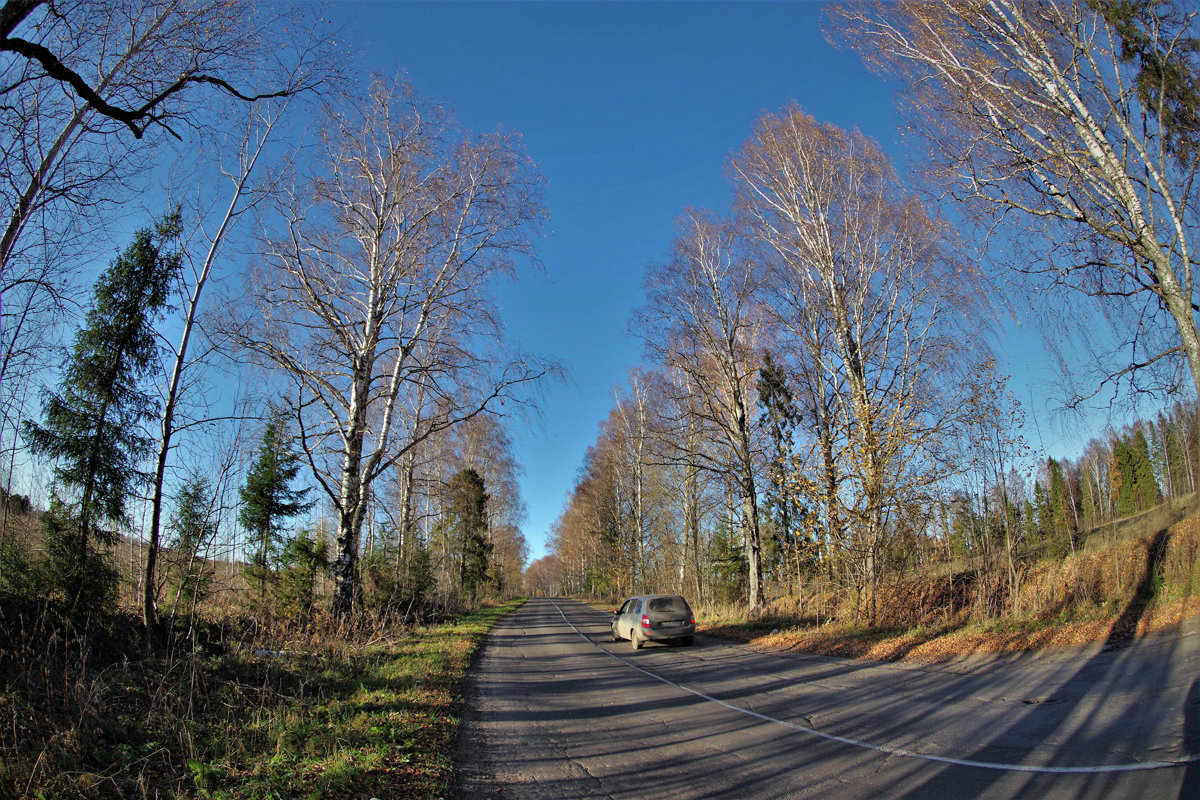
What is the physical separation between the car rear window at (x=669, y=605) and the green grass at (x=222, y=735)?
8458 millimetres

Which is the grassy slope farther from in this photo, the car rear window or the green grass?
the green grass

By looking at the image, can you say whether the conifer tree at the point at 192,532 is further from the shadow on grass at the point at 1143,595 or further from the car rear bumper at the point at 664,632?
the shadow on grass at the point at 1143,595

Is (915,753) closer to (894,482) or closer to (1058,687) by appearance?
(1058,687)

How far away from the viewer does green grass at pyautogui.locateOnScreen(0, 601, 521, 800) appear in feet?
12.9

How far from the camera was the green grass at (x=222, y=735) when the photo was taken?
3924 millimetres

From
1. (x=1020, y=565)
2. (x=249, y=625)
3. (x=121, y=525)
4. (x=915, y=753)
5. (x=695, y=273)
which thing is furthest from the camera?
(x=695, y=273)

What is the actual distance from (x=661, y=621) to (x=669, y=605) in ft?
1.91

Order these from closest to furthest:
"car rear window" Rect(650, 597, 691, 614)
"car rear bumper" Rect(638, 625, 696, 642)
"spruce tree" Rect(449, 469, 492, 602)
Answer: "car rear bumper" Rect(638, 625, 696, 642) → "car rear window" Rect(650, 597, 691, 614) → "spruce tree" Rect(449, 469, 492, 602)

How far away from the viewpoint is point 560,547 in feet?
226

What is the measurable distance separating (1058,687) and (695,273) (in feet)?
46.1

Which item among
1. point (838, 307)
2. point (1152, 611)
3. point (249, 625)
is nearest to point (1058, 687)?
point (1152, 611)

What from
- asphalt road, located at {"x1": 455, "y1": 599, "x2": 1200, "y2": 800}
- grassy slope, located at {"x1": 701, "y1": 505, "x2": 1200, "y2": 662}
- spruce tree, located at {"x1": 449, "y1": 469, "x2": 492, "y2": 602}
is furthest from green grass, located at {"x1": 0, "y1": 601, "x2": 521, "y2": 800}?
spruce tree, located at {"x1": 449, "y1": 469, "x2": 492, "y2": 602}

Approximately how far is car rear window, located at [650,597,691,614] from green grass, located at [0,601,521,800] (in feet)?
27.8

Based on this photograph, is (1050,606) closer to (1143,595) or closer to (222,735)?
(1143,595)
